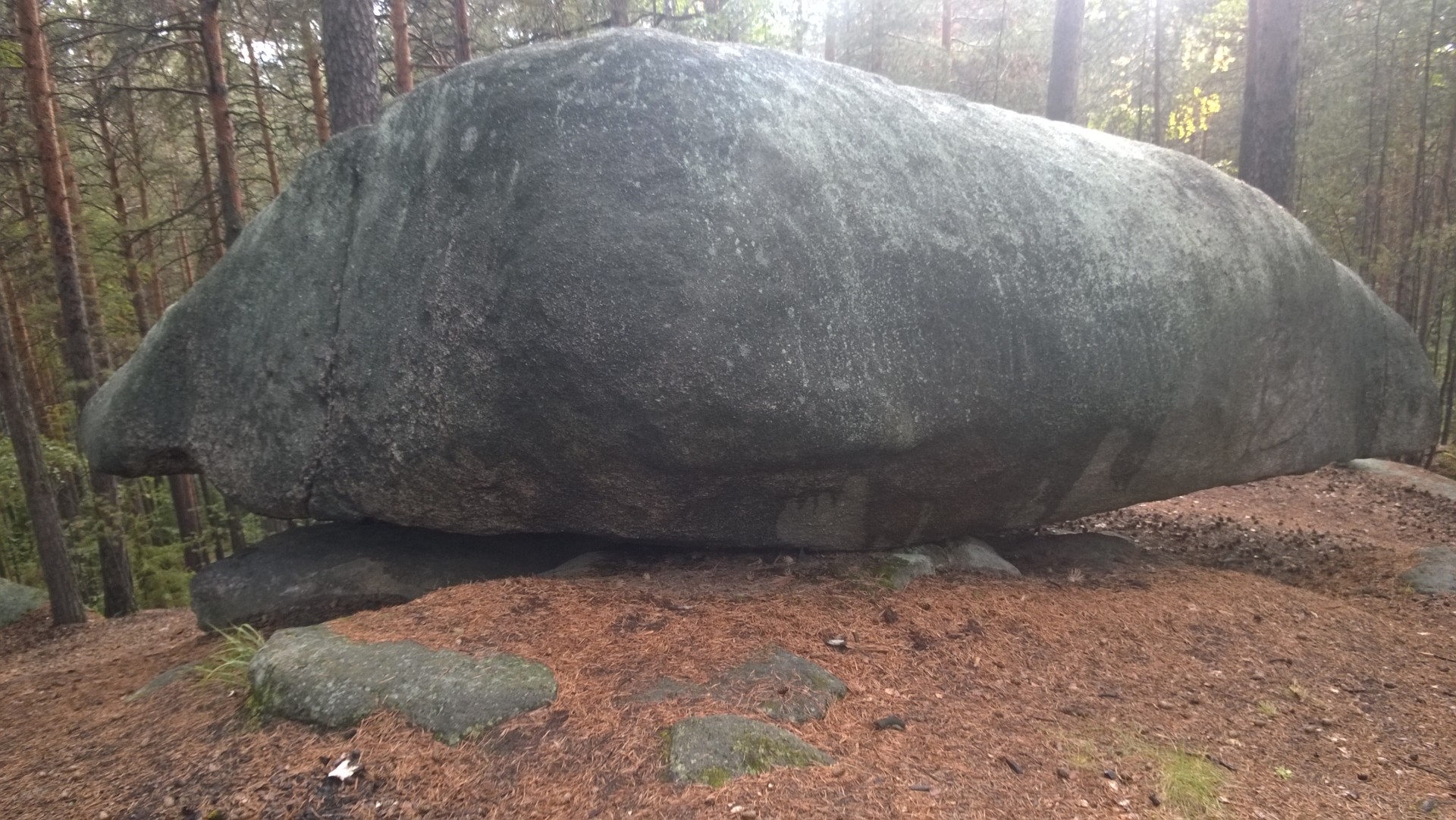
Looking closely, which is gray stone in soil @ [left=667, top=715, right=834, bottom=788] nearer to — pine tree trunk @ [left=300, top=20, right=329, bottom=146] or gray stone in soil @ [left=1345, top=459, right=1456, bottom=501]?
gray stone in soil @ [left=1345, top=459, right=1456, bottom=501]

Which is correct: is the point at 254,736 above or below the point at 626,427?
below

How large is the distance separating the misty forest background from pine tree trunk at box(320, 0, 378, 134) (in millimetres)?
21

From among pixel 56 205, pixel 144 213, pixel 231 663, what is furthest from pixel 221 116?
pixel 231 663

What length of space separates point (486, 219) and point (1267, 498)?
9185mm

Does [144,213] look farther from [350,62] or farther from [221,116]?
[350,62]

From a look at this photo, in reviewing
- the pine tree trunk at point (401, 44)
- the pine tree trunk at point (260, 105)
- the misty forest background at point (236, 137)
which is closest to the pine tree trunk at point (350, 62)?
the misty forest background at point (236, 137)

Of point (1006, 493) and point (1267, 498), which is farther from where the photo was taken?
point (1267, 498)

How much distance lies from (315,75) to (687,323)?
9980 mm

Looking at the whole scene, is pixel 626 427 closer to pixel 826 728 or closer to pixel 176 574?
pixel 826 728

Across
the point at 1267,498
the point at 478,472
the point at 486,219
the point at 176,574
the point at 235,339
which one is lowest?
the point at 176,574

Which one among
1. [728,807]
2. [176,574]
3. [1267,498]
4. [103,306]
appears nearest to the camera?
[728,807]

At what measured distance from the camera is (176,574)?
14.4m

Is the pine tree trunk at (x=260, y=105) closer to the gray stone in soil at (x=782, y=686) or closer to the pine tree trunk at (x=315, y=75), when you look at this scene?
the pine tree trunk at (x=315, y=75)

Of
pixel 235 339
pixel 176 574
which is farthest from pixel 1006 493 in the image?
pixel 176 574
